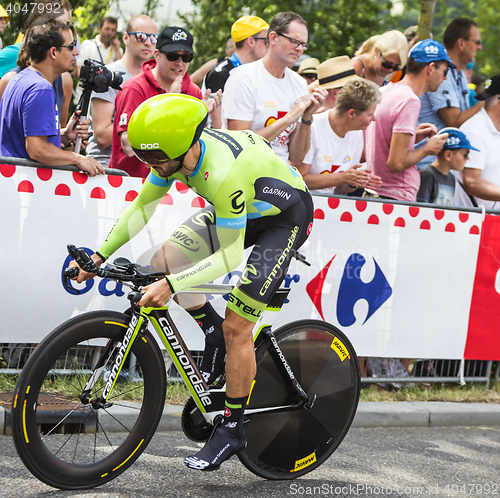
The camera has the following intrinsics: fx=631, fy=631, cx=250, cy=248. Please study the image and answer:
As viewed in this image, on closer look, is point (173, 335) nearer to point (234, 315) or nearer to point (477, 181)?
point (234, 315)

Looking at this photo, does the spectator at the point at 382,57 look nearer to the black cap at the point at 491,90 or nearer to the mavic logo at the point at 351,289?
the black cap at the point at 491,90

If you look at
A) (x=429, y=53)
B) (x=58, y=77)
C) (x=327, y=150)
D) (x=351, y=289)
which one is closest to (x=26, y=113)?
(x=58, y=77)

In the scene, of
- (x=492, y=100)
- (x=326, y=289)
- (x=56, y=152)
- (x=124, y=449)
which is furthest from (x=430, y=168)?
(x=124, y=449)

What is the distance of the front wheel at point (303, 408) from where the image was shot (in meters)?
3.59

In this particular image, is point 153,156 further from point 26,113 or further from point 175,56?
point 175,56

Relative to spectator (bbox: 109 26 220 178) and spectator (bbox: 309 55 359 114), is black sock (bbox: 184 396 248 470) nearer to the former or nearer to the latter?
spectator (bbox: 109 26 220 178)

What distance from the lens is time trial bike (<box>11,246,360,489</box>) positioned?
9.70 ft

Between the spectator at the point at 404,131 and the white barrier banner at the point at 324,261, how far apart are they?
1.26 feet

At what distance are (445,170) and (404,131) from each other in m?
0.69

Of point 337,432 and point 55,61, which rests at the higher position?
point 55,61

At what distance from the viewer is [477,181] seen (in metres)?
6.12

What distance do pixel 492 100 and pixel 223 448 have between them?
482 centimetres

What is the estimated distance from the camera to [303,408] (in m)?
3.73

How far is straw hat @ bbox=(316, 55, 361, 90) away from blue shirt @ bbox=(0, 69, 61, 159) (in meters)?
2.83
